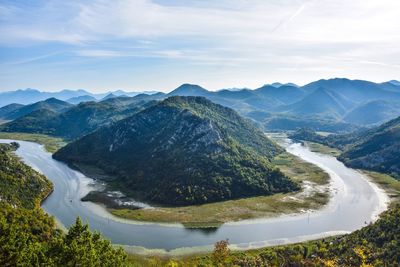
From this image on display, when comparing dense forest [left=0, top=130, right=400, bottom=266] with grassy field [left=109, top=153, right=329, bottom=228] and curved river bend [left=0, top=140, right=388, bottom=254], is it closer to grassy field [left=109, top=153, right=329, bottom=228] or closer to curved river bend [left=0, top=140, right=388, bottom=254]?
curved river bend [left=0, top=140, right=388, bottom=254]

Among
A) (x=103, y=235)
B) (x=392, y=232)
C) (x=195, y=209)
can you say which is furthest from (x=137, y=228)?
(x=392, y=232)

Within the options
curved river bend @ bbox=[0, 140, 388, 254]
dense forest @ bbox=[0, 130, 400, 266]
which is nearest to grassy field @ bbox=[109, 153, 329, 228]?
curved river bend @ bbox=[0, 140, 388, 254]

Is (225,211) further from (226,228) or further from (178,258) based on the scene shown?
(178,258)

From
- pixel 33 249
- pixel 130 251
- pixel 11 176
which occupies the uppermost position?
pixel 11 176

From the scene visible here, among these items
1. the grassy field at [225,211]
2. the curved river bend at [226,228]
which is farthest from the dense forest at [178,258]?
the grassy field at [225,211]

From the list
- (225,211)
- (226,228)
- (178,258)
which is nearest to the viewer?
(178,258)

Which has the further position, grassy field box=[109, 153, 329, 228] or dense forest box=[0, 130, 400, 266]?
grassy field box=[109, 153, 329, 228]

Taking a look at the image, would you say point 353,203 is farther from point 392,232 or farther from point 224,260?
point 224,260

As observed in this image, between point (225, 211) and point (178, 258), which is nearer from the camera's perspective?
point (178, 258)

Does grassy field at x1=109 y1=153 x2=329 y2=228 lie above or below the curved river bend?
above

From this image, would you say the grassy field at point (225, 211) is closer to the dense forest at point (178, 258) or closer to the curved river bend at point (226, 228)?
the curved river bend at point (226, 228)

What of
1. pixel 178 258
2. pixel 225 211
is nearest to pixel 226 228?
pixel 225 211
